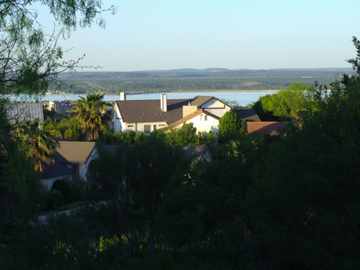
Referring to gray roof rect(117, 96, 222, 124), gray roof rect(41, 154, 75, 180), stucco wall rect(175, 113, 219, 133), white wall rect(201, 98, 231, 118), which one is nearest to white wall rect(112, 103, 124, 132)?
gray roof rect(117, 96, 222, 124)

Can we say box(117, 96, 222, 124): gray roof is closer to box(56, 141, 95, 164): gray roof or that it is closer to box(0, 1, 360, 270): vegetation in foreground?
box(56, 141, 95, 164): gray roof

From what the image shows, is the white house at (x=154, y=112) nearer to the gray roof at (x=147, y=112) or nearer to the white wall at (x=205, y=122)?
the gray roof at (x=147, y=112)

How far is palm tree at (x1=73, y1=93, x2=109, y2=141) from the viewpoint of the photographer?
61.6 m

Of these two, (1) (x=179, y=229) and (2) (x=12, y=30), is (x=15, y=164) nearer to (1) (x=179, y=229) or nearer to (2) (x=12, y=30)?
(2) (x=12, y=30)

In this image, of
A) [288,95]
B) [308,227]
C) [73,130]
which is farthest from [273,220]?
[288,95]

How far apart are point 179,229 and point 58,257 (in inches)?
209

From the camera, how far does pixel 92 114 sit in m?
62.4

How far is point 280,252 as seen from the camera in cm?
1200

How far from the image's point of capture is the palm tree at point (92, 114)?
2425 inches

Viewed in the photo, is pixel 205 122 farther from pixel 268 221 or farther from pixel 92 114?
pixel 268 221

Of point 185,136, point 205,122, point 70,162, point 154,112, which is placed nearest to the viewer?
point 70,162

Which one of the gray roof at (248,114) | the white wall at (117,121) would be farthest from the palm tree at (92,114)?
the gray roof at (248,114)

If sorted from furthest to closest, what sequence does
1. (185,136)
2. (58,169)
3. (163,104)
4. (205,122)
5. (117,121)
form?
1. (163,104)
2. (117,121)
3. (205,122)
4. (185,136)
5. (58,169)

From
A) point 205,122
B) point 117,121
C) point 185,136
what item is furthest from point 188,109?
point 185,136
